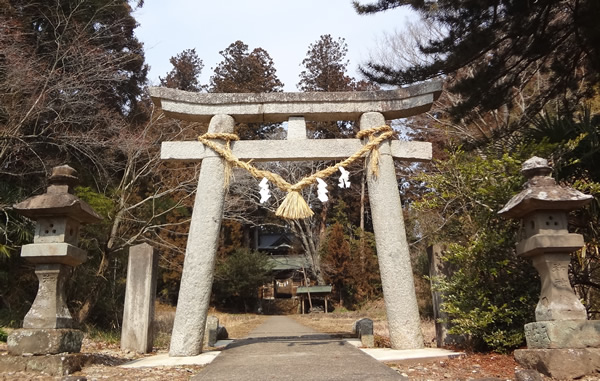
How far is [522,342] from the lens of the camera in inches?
207

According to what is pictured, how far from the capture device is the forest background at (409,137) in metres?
5.69

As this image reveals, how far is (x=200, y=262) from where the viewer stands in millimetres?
6398

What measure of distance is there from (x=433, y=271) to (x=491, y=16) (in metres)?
3.68

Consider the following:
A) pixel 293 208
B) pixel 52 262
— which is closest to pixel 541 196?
pixel 293 208

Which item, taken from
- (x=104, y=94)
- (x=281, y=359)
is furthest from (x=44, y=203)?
(x=104, y=94)

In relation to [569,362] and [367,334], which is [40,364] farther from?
[569,362]

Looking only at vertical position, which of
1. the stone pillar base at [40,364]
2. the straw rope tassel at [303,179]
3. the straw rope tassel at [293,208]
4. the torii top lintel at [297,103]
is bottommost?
the stone pillar base at [40,364]

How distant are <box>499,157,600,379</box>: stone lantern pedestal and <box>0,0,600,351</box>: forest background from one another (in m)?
0.98

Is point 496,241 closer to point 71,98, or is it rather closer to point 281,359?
point 281,359

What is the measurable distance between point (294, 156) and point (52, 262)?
11.3 ft

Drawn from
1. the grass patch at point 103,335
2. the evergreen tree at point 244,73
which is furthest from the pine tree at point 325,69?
the grass patch at point 103,335

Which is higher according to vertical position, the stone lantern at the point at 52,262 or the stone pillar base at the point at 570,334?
the stone lantern at the point at 52,262

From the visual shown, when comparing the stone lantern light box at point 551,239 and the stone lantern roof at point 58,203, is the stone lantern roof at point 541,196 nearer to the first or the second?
the stone lantern light box at point 551,239

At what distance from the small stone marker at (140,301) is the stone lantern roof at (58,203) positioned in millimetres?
1917
